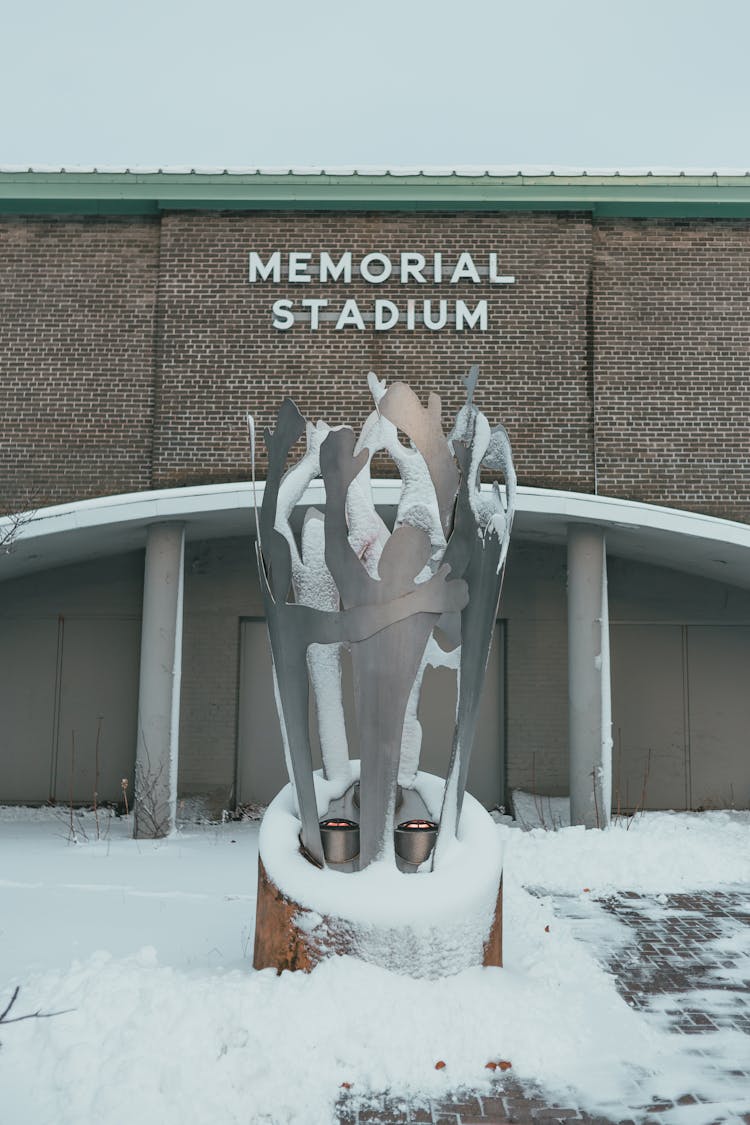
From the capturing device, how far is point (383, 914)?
5.06 m

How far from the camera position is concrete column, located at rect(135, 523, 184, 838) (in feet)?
36.4

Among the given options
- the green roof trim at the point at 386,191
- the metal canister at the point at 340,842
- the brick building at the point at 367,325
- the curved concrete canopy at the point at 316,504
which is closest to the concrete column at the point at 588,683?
the brick building at the point at 367,325

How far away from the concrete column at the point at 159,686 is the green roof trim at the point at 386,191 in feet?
14.4

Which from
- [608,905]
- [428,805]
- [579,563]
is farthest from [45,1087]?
[579,563]

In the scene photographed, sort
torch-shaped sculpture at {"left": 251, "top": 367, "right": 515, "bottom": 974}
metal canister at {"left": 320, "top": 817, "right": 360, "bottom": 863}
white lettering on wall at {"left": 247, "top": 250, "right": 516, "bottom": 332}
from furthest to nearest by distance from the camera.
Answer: white lettering on wall at {"left": 247, "top": 250, "right": 516, "bottom": 332}
metal canister at {"left": 320, "top": 817, "right": 360, "bottom": 863}
torch-shaped sculpture at {"left": 251, "top": 367, "right": 515, "bottom": 974}

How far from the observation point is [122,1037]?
14.3 feet

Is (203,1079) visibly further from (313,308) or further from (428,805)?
(313,308)

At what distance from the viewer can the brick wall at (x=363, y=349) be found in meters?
12.2

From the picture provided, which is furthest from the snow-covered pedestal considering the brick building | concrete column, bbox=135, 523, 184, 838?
the brick building

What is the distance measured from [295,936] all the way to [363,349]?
8.61 meters

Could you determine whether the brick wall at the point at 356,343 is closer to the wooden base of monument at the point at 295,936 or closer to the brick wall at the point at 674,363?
the brick wall at the point at 674,363

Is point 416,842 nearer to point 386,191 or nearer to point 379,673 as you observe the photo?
point 379,673

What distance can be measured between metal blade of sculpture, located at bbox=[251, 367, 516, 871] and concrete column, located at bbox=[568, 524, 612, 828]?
17.8 ft

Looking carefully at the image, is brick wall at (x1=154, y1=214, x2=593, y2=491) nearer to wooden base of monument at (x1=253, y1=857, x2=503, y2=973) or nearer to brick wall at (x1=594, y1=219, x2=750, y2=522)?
brick wall at (x1=594, y1=219, x2=750, y2=522)
